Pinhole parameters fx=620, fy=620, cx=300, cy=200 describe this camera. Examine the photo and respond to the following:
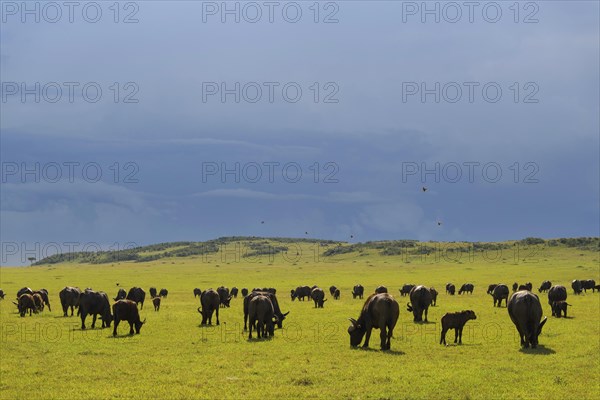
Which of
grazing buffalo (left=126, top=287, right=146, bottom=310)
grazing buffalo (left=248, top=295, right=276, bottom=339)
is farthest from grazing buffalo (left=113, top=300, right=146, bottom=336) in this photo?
grazing buffalo (left=126, top=287, right=146, bottom=310)

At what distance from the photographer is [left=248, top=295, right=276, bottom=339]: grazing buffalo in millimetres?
30312

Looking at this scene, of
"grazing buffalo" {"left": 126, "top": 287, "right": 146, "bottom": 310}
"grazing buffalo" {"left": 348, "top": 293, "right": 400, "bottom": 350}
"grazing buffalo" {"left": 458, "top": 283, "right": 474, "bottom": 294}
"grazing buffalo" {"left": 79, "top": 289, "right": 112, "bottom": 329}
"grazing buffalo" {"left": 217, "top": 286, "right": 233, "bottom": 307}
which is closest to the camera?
"grazing buffalo" {"left": 348, "top": 293, "right": 400, "bottom": 350}

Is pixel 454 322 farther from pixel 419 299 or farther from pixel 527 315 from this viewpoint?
pixel 419 299

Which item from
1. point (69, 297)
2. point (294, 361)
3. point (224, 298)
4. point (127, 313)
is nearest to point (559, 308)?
point (294, 361)

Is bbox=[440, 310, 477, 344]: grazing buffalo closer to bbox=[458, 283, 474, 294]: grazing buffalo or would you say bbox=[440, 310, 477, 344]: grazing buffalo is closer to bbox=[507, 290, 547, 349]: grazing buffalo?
bbox=[507, 290, 547, 349]: grazing buffalo

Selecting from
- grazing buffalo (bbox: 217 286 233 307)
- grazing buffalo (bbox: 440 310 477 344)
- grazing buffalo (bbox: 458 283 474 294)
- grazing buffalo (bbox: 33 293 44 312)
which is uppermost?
grazing buffalo (bbox: 440 310 477 344)

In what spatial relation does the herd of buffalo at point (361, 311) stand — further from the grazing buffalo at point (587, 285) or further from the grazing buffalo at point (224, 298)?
the grazing buffalo at point (587, 285)

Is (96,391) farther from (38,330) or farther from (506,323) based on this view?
(506,323)

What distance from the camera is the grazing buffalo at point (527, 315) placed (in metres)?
26.6

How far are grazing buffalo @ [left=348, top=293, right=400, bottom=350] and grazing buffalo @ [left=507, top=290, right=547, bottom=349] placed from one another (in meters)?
5.27

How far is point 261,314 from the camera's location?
3041cm

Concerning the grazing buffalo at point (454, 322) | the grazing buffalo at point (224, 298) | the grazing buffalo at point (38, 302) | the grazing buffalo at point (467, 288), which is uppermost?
the grazing buffalo at point (454, 322)

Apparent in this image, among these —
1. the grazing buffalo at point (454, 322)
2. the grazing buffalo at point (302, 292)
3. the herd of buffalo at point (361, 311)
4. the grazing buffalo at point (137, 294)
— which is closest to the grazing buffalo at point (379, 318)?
the herd of buffalo at point (361, 311)

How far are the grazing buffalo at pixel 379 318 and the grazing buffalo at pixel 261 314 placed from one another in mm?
5039
